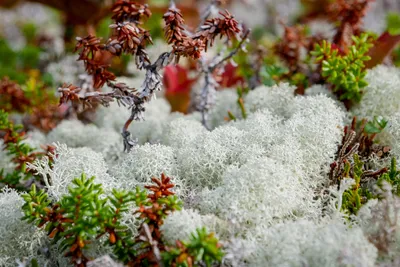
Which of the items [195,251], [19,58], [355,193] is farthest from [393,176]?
[19,58]

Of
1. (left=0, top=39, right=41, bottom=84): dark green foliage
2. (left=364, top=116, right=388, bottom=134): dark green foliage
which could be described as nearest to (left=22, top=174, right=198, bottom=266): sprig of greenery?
(left=364, top=116, right=388, bottom=134): dark green foliage

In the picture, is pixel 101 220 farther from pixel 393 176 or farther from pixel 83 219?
pixel 393 176

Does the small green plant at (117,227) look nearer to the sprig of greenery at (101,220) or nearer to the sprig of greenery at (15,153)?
the sprig of greenery at (101,220)

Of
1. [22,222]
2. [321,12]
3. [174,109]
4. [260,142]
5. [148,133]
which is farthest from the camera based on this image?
[321,12]

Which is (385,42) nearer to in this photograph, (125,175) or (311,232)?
(311,232)

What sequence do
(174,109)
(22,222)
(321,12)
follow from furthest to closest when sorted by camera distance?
(321,12) → (174,109) → (22,222)

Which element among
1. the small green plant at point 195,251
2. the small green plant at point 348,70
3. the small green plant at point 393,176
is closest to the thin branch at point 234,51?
the small green plant at point 348,70

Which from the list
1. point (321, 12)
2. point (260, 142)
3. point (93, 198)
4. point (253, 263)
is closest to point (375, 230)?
point (253, 263)

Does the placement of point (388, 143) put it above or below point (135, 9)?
below
